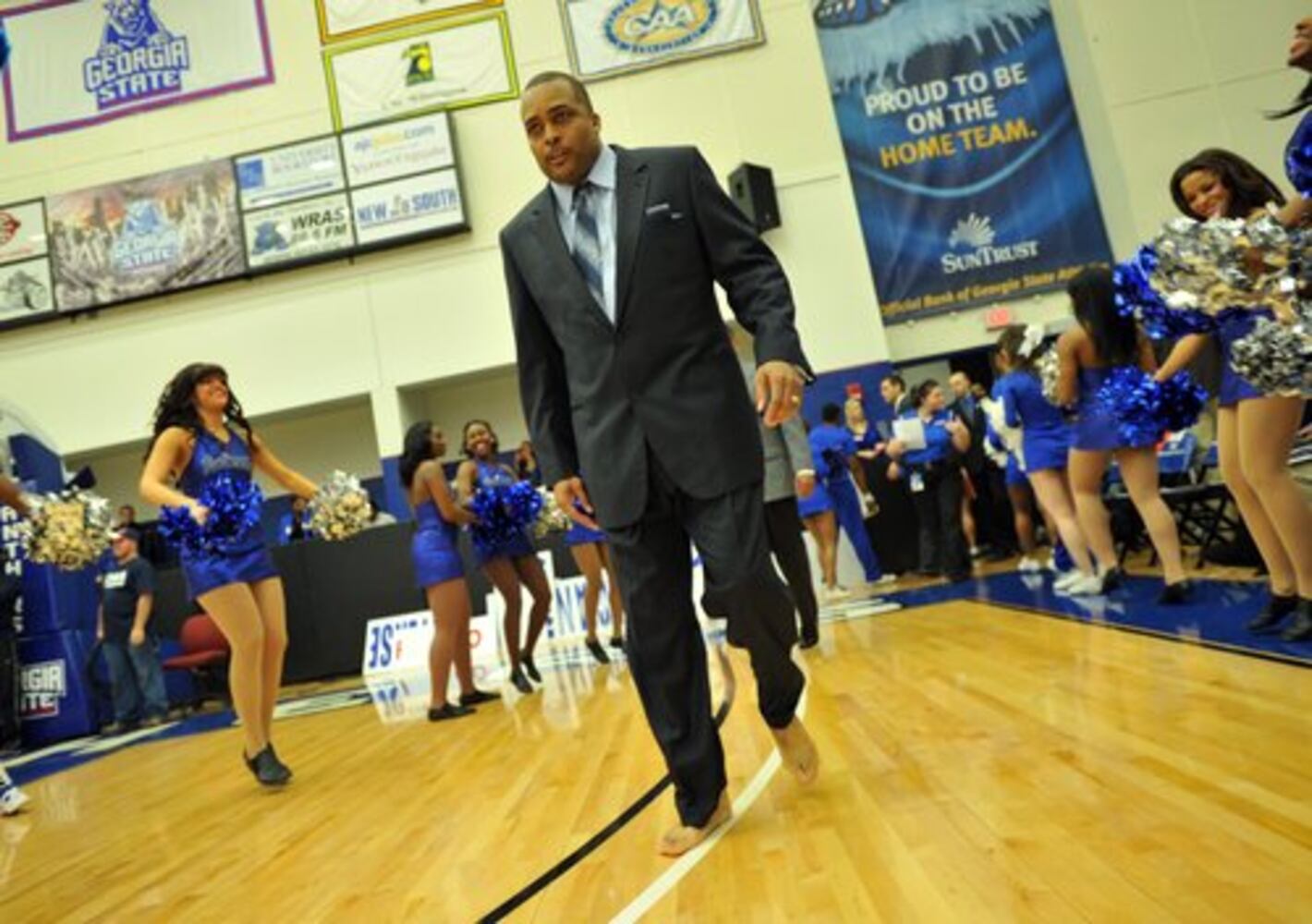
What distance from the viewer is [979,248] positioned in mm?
11469

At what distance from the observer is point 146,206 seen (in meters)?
11.5

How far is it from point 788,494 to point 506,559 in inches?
74.2

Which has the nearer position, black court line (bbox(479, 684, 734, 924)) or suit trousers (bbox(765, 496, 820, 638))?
black court line (bbox(479, 684, 734, 924))

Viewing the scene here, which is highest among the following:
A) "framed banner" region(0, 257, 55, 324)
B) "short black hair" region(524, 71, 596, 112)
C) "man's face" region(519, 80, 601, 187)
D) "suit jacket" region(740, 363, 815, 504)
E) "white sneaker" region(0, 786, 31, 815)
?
"framed banner" region(0, 257, 55, 324)

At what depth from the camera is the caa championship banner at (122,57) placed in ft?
39.7

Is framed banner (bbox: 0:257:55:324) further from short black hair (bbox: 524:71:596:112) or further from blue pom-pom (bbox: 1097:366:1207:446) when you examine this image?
blue pom-pom (bbox: 1097:366:1207:446)

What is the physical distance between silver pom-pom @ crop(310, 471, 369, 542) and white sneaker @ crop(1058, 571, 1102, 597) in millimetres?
3697

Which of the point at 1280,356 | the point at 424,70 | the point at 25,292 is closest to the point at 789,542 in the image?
the point at 1280,356

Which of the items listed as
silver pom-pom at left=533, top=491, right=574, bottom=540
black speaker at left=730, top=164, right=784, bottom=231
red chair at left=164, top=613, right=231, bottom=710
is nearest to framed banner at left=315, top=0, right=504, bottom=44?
black speaker at left=730, top=164, right=784, bottom=231

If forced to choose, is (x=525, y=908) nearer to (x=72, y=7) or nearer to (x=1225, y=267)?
(x=1225, y=267)

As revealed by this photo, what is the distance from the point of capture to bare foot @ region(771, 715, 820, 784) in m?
2.39

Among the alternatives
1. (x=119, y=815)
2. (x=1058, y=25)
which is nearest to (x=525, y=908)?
(x=119, y=815)

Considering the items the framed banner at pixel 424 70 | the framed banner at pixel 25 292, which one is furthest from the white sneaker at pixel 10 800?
the framed banner at pixel 424 70

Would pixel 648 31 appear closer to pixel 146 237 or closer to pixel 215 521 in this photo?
pixel 146 237
